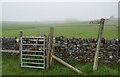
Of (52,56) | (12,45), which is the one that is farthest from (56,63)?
(12,45)

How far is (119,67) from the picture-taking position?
12641mm

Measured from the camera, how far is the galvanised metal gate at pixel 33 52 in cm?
1299

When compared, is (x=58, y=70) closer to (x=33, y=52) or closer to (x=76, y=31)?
(x=33, y=52)

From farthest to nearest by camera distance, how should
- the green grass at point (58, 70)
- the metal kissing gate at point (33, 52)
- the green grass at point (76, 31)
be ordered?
the green grass at point (76, 31) → the metal kissing gate at point (33, 52) → the green grass at point (58, 70)

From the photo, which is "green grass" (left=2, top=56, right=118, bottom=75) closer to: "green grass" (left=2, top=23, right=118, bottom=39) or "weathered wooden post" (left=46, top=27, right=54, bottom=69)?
"weathered wooden post" (left=46, top=27, right=54, bottom=69)

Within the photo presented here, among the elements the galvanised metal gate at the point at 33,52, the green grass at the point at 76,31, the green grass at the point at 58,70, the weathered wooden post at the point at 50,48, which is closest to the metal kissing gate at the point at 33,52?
the galvanised metal gate at the point at 33,52

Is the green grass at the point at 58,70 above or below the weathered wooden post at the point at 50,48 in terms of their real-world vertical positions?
below

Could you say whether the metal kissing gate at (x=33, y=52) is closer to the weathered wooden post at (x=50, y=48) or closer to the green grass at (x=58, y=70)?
the weathered wooden post at (x=50, y=48)

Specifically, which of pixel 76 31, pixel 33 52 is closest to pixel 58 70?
pixel 33 52

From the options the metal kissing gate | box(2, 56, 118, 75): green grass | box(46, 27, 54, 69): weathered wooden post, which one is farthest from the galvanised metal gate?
box(2, 56, 118, 75): green grass

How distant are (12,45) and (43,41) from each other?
3114 millimetres

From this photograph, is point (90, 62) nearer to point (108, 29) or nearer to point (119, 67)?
point (119, 67)

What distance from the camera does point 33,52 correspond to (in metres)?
14.2

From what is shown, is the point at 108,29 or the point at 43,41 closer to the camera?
the point at 43,41
